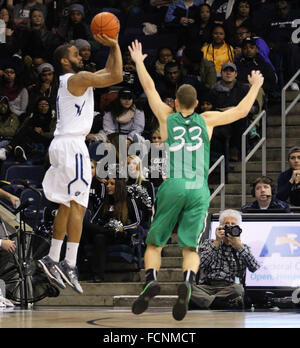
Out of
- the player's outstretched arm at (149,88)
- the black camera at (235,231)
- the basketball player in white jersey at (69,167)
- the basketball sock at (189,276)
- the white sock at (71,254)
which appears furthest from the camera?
the black camera at (235,231)

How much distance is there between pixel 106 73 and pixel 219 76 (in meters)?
8.38

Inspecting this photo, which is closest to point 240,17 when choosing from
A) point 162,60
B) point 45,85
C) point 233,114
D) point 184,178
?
point 162,60

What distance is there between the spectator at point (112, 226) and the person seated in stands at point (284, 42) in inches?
181

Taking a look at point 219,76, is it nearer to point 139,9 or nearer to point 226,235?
point 139,9

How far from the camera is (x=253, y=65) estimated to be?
1794cm

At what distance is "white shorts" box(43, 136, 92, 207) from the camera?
10.7 meters

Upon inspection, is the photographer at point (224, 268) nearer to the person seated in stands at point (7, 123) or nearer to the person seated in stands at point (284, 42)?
the person seated in stands at point (7, 123)

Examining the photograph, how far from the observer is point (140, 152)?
16344 millimetres

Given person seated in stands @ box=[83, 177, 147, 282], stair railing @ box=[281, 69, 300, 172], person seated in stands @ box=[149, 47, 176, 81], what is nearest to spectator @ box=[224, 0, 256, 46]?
person seated in stands @ box=[149, 47, 176, 81]

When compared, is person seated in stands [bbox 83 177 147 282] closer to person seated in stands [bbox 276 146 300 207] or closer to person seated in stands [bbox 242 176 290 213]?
person seated in stands [bbox 242 176 290 213]

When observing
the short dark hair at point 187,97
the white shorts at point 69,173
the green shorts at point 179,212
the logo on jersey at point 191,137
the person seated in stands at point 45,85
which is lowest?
the green shorts at point 179,212

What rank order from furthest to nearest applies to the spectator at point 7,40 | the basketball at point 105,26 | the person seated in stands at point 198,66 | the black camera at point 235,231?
the spectator at point 7,40, the person seated in stands at point 198,66, the black camera at point 235,231, the basketball at point 105,26

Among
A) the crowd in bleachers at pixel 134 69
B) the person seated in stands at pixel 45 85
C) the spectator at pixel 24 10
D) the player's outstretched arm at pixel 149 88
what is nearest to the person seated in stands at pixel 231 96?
the crowd in bleachers at pixel 134 69

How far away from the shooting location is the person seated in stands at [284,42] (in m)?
18.5
